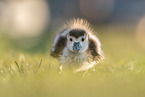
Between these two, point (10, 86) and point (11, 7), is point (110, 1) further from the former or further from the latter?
point (10, 86)

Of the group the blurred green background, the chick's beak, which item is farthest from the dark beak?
the blurred green background

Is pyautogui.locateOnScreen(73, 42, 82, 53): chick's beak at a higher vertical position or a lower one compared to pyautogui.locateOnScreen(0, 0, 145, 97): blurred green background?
lower

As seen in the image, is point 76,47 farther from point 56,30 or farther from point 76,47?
point 56,30

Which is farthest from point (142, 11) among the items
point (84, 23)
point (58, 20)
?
point (84, 23)

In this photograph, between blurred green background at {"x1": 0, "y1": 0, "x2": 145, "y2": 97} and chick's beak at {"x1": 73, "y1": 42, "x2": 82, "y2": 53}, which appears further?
chick's beak at {"x1": 73, "y1": 42, "x2": 82, "y2": 53}

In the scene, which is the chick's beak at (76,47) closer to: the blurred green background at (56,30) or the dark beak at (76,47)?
the dark beak at (76,47)

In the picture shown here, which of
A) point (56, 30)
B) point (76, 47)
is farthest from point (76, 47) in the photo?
point (56, 30)

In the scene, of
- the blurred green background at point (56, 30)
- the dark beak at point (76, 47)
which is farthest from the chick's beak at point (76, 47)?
the blurred green background at point (56, 30)

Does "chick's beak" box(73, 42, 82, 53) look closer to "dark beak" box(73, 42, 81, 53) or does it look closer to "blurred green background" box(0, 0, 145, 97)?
"dark beak" box(73, 42, 81, 53)
